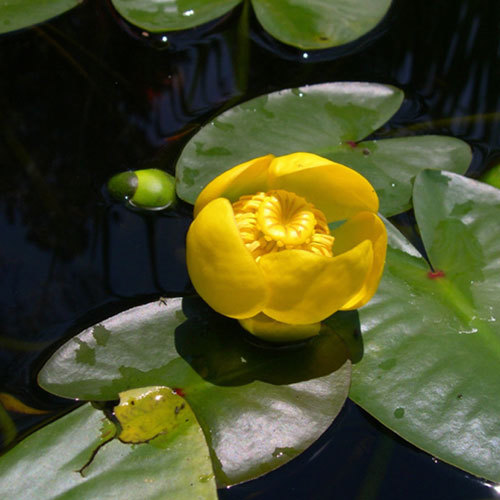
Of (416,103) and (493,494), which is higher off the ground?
(416,103)

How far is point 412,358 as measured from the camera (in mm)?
1452

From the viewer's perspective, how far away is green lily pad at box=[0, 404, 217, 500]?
1216 millimetres

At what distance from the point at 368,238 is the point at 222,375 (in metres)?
0.49

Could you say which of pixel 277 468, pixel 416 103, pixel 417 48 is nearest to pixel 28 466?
pixel 277 468

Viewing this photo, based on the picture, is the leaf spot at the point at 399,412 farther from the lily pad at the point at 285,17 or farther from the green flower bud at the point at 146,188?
the lily pad at the point at 285,17

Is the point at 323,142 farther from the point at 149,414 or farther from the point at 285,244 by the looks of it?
the point at 149,414

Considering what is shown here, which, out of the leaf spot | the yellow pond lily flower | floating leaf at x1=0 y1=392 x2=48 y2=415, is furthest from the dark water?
the yellow pond lily flower

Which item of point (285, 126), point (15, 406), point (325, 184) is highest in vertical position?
point (325, 184)

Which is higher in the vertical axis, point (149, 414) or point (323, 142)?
point (323, 142)

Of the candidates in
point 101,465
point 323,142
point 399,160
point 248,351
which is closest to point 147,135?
point 323,142

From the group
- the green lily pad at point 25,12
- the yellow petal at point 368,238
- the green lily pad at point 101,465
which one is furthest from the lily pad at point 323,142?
the green lily pad at point 25,12

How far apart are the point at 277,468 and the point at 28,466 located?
21.6 inches

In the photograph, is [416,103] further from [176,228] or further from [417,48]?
[176,228]

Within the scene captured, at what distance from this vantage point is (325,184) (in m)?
1.47
